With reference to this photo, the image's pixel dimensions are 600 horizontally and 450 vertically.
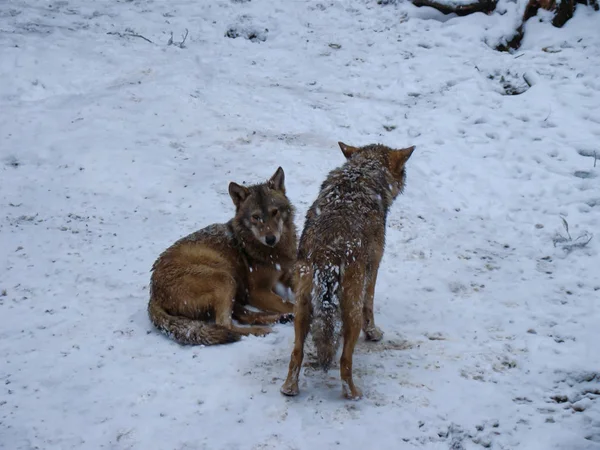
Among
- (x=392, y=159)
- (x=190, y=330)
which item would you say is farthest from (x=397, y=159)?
(x=190, y=330)

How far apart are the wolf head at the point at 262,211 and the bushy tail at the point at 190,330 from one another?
1.32m

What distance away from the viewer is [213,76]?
12633 millimetres

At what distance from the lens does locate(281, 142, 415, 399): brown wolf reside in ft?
16.2

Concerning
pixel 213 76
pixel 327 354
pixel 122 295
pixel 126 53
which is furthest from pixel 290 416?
pixel 126 53

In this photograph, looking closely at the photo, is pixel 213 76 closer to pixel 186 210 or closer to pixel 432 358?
pixel 186 210

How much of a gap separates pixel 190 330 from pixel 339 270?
6.38 ft

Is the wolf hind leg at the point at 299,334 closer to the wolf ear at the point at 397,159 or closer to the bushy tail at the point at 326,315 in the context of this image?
the bushy tail at the point at 326,315

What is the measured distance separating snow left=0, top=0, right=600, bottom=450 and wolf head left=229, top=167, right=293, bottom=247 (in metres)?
1.28

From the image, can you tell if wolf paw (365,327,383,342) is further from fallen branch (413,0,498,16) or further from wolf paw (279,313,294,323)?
fallen branch (413,0,498,16)

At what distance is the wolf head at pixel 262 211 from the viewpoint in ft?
23.1

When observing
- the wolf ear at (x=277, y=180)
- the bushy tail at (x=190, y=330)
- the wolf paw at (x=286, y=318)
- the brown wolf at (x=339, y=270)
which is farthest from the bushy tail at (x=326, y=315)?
the wolf ear at (x=277, y=180)

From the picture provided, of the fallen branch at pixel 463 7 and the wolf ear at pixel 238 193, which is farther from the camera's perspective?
the fallen branch at pixel 463 7

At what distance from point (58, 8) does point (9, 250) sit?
32.1 feet

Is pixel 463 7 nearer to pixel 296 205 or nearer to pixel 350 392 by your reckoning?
pixel 296 205
